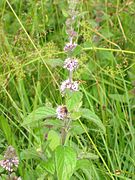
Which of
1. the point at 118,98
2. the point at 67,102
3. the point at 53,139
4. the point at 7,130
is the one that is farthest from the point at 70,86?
the point at 118,98

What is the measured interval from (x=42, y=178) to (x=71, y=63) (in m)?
0.39

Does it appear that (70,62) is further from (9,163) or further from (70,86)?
(9,163)

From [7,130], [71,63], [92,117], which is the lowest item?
[7,130]

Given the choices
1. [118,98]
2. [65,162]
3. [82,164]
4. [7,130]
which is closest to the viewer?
[65,162]

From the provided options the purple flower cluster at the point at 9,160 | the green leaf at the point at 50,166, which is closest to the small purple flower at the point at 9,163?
the purple flower cluster at the point at 9,160

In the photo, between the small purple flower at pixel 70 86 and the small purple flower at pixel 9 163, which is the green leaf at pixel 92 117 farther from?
the small purple flower at pixel 9 163

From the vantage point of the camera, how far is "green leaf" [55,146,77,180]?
61.1 inches

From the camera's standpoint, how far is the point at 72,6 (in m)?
1.61

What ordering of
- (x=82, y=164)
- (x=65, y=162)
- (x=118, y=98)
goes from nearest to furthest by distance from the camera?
1. (x=65, y=162)
2. (x=82, y=164)
3. (x=118, y=98)

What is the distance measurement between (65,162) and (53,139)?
0.19 metres

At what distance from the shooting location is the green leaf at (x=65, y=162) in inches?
61.1

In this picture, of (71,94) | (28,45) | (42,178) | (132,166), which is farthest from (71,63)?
(28,45)

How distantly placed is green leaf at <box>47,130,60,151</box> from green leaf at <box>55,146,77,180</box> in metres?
0.13

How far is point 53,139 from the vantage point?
1.73 m
